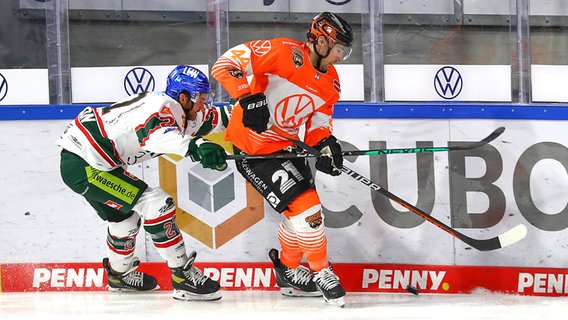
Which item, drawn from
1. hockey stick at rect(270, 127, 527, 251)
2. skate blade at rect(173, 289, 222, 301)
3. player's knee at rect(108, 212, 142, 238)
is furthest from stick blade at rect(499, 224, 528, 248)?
player's knee at rect(108, 212, 142, 238)

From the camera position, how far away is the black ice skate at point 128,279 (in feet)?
13.3

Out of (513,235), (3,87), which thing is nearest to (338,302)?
(513,235)

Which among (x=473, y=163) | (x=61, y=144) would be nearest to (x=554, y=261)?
(x=473, y=163)

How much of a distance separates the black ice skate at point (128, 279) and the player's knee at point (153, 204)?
354mm

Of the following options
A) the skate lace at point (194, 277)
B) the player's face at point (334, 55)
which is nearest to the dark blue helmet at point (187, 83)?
the player's face at point (334, 55)

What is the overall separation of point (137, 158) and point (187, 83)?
1.28ft

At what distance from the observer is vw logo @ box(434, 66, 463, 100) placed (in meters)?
4.34

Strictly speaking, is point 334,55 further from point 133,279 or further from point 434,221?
point 133,279

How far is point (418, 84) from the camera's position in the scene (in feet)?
14.3

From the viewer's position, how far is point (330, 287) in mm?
3715

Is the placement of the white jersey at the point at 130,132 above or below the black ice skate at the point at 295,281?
above

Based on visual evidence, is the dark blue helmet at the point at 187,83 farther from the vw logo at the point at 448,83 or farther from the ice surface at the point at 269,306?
the vw logo at the point at 448,83

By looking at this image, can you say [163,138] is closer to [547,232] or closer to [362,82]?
[362,82]

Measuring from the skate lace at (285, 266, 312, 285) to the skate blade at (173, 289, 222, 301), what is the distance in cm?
32
